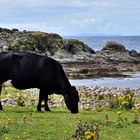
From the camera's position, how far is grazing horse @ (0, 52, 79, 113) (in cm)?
2089

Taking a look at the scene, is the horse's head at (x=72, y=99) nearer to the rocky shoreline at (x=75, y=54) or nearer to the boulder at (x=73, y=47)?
the rocky shoreline at (x=75, y=54)

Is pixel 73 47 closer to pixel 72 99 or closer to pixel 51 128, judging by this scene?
pixel 72 99

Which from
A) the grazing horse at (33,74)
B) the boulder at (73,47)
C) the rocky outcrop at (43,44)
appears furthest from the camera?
the boulder at (73,47)

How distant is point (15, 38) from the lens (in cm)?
9256

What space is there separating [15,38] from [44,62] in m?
72.2

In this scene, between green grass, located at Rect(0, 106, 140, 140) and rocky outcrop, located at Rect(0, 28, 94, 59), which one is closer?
green grass, located at Rect(0, 106, 140, 140)

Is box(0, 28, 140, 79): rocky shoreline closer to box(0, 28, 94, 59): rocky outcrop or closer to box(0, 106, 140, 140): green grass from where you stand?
box(0, 28, 94, 59): rocky outcrop

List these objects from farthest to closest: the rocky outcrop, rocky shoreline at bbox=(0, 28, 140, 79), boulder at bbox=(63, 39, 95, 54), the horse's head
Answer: boulder at bbox=(63, 39, 95, 54)
the rocky outcrop
rocky shoreline at bbox=(0, 28, 140, 79)
the horse's head

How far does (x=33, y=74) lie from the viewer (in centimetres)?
2098

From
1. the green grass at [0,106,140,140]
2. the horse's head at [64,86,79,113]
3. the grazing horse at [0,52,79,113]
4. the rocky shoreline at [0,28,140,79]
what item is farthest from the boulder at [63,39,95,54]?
the green grass at [0,106,140,140]

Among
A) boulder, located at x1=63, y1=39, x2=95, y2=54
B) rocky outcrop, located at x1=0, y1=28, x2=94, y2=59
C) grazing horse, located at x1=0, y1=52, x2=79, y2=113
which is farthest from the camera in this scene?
boulder, located at x1=63, y1=39, x2=95, y2=54

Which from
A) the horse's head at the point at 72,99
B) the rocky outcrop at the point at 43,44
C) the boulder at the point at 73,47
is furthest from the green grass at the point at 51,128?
the boulder at the point at 73,47

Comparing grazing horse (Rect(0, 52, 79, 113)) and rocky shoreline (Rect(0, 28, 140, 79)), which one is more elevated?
grazing horse (Rect(0, 52, 79, 113))

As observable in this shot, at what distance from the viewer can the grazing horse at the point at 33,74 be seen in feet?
68.5
